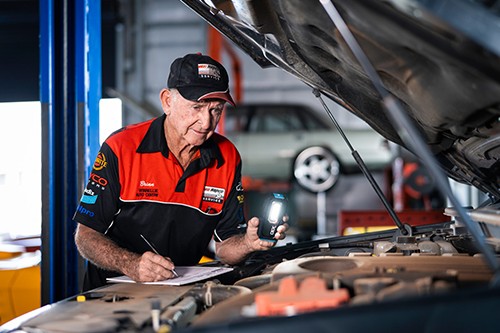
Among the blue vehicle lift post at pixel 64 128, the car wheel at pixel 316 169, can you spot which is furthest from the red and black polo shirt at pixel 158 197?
the car wheel at pixel 316 169

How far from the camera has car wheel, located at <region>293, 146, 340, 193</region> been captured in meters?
7.61

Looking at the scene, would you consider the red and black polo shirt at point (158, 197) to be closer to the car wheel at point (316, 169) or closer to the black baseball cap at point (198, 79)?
the black baseball cap at point (198, 79)

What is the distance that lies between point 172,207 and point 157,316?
0.99m

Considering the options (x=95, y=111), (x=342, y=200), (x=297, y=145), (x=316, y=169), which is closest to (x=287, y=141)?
(x=297, y=145)

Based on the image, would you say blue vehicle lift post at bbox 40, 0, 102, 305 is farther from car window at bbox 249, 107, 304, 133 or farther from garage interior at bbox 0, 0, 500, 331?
car window at bbox 249, 107, 304, 133

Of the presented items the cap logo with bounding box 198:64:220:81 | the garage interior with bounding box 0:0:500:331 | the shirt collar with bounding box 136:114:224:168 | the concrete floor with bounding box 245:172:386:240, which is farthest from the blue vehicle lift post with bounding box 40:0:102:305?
the concrete floor with bounding box 245:172:386:240

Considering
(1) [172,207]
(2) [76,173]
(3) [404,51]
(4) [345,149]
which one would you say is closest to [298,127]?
(4) [345,149]

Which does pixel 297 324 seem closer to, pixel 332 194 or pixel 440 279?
pixel 440 279

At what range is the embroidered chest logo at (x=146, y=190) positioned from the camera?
212 centimetres

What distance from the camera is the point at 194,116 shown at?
2.09 meters

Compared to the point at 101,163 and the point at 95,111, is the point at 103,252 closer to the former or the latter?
the point at 101,163

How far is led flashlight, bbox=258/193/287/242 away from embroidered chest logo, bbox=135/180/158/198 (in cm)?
Result: 39

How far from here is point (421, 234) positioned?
2.20 meters

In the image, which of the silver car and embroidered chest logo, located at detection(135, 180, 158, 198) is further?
the silver car
